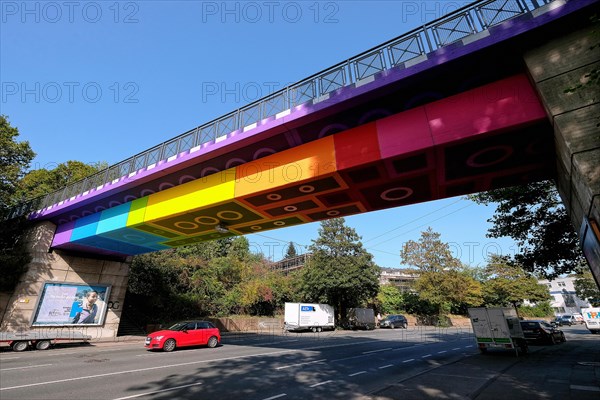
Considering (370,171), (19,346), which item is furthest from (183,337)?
(370,171)

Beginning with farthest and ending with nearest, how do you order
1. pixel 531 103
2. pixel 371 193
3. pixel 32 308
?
1. pixel 32 308
2. pixel 371 193
3. pixel 531 103

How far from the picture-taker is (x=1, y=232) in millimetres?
18469

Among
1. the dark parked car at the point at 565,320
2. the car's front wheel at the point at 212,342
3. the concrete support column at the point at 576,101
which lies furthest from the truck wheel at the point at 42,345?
the dark parked car at the point at 565,320

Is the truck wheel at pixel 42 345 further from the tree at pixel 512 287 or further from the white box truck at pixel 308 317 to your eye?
the tree at pixel 512 287

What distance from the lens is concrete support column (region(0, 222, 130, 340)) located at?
17.1 meters

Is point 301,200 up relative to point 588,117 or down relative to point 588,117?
up

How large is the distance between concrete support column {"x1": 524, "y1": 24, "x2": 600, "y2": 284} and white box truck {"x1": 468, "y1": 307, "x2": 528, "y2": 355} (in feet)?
31.0

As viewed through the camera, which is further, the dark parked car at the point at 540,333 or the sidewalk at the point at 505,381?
the dark parked car at the point at 540,333

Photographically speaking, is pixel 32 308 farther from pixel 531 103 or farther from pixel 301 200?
pixel 531 103

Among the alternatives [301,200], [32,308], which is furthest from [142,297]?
[301,200]

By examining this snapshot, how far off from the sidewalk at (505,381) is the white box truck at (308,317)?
71.8ft

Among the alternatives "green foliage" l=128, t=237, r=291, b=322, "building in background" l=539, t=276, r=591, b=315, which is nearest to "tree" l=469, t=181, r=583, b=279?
"green foliage" l=128, t=237, r=291, b=322

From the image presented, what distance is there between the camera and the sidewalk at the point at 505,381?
24.3 ft

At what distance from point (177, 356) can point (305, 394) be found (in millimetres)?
8663
